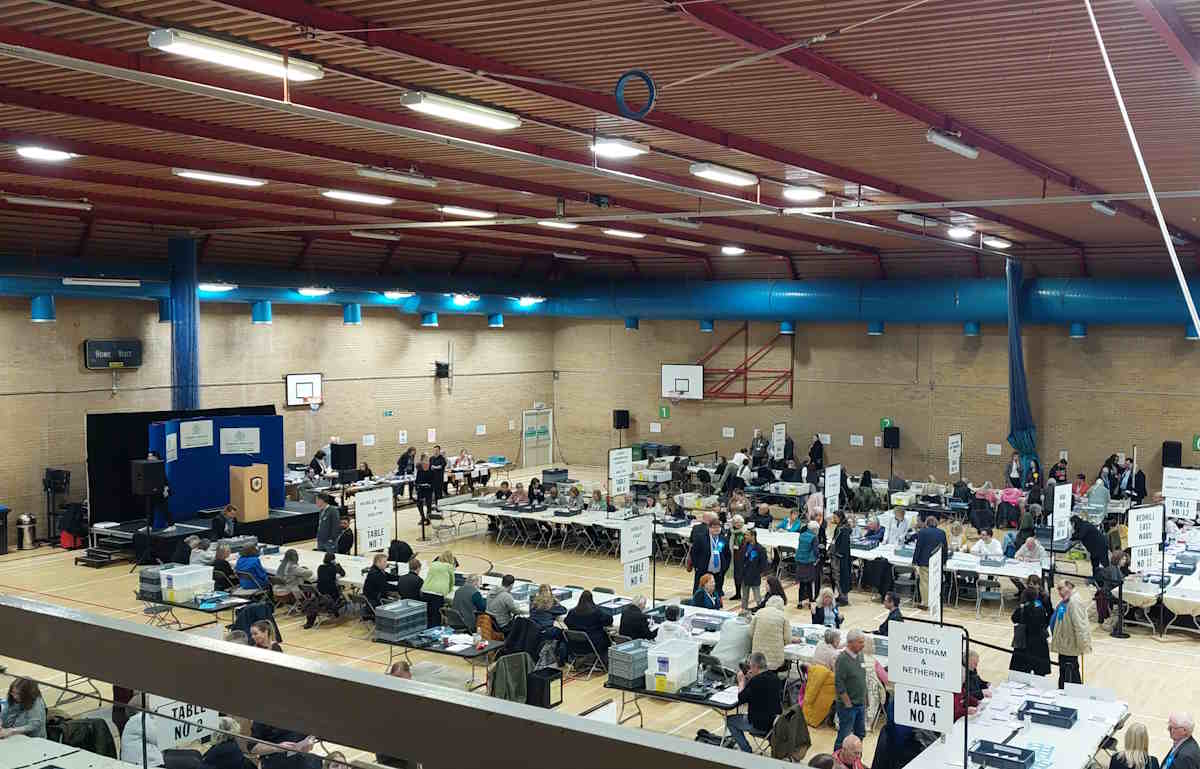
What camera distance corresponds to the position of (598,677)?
531 inches

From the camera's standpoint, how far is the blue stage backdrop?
21.3 meters

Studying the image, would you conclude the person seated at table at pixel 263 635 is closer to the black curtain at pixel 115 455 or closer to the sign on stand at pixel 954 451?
the black curtain at pixel 115 455

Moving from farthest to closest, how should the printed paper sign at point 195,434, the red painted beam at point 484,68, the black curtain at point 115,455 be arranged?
the printed paper sign at point 195,434 → the black curtain at point 115,455 → the red painted beam at point 484,68

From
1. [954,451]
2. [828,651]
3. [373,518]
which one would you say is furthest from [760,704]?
[954,451]

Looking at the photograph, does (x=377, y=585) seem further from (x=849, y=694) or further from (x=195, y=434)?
(x=195, y=434)

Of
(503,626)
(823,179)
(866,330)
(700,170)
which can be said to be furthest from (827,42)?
(866,330)

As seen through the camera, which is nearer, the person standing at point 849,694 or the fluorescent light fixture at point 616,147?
Answer: the person standing at point 849,694

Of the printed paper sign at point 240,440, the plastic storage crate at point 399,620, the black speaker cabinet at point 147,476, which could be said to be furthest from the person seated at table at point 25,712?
the printed paper sign at point 240,440

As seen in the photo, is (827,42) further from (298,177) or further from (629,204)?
(629,204)

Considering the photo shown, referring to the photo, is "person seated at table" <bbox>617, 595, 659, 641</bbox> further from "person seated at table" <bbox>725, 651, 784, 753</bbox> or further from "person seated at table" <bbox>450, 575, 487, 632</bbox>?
"person seated at table" <bbox>725, 651, 784, 753</bbox>

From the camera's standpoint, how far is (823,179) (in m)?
15.0

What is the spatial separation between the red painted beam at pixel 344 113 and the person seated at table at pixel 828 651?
638cm

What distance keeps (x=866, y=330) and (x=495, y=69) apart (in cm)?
2228

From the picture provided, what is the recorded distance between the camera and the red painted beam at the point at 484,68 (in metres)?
7.44
